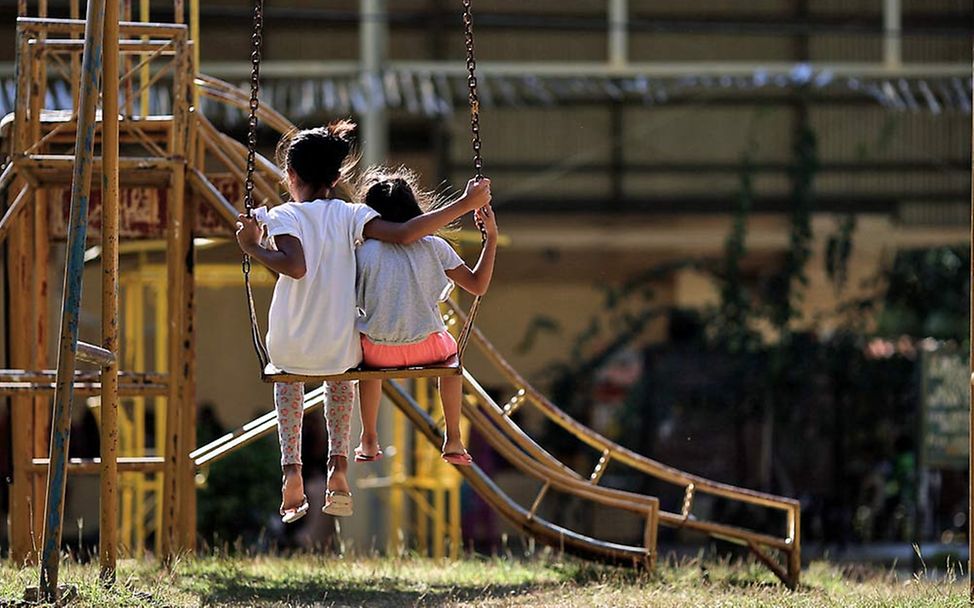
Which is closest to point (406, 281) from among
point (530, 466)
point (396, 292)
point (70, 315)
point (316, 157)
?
point (396, 292)

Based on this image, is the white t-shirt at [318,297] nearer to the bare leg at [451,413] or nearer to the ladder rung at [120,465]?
the bare leg at [451,413]

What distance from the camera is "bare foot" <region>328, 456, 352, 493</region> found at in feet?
20.7

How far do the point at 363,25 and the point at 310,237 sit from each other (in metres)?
11.2

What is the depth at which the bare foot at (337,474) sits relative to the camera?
6.32 m

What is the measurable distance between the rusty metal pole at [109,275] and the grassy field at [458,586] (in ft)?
0.76

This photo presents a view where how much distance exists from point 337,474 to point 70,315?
1.25 meters

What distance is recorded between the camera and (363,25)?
1686cm

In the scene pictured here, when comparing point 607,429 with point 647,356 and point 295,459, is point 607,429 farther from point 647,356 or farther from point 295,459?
point 295,459

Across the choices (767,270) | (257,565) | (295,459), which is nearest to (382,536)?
(767,270)

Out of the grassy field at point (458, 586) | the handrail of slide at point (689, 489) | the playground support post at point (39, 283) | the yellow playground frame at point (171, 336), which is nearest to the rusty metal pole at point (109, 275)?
the grassy field at point (458, 586)

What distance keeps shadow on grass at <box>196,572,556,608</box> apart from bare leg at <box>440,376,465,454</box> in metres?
0.66

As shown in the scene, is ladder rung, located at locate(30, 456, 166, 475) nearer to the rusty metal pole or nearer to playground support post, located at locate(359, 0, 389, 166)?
the rusty metal pole

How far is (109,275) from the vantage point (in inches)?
243

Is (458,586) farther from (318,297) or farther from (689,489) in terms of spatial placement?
(318,297)
